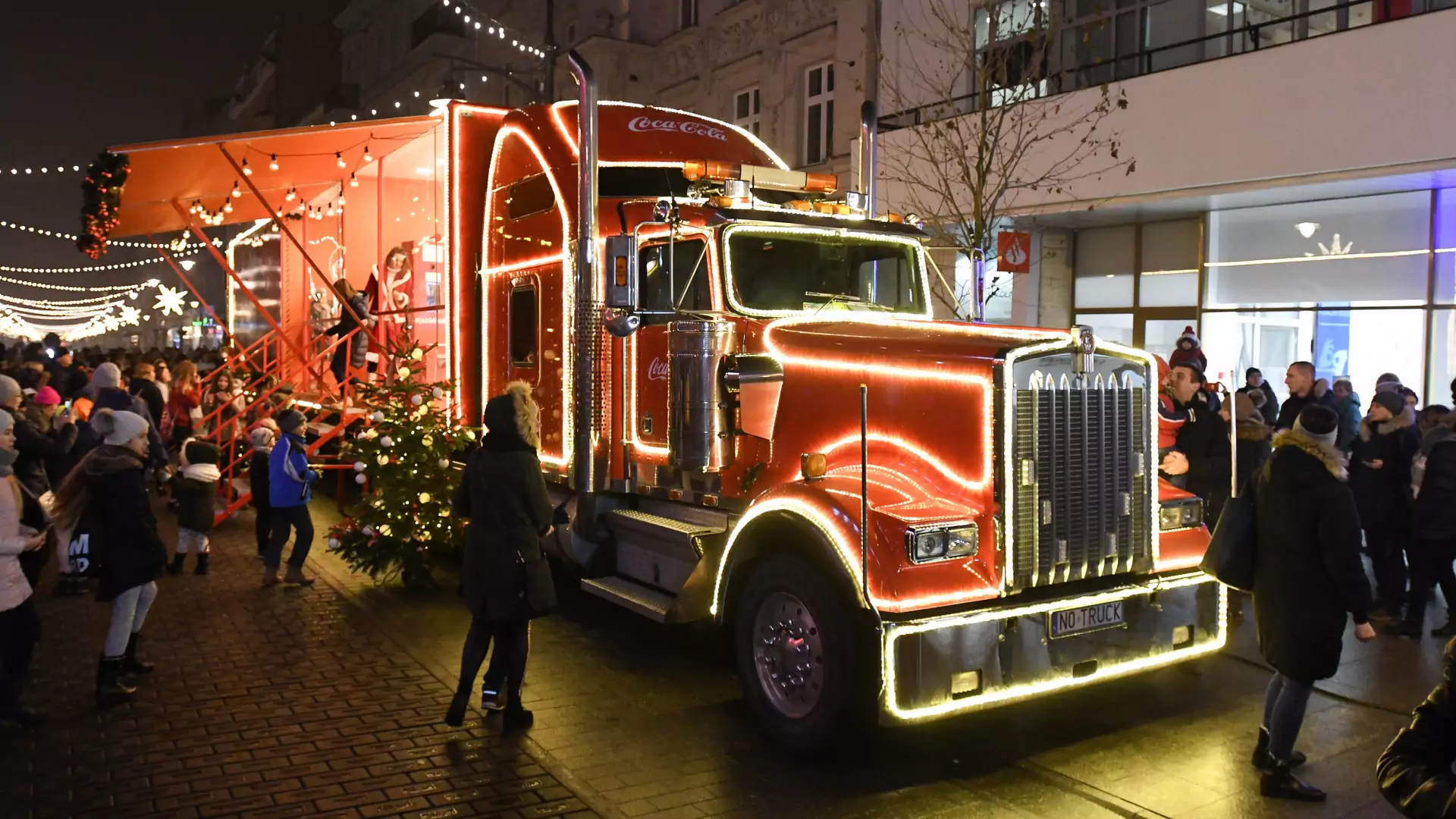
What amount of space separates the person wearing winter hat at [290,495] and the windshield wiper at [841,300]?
4686mm

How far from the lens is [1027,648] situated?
16.7ft

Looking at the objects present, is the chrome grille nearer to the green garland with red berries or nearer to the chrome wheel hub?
the chrome wheel hub

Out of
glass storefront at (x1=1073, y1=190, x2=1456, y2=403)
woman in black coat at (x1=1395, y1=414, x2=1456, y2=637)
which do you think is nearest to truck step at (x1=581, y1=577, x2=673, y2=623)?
woman in black coat at (x1=1395, y1=414, x2=1456, y2=637)

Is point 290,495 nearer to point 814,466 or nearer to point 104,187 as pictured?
point 104,187

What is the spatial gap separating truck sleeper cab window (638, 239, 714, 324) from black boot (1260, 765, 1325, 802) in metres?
3.80

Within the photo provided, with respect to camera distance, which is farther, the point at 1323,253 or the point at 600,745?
the point at 1323,253

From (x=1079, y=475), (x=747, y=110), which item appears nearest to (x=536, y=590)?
(x=1079, y=475)

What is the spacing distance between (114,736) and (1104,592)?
513cm

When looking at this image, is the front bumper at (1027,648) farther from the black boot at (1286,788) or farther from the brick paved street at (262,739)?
the brick paved street at (262,739)

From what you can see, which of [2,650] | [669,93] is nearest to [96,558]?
[2,650]

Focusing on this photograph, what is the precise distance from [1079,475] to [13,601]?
5.50 m

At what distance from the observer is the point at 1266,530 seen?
4.99 metres

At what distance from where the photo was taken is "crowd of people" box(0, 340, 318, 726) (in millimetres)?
5855

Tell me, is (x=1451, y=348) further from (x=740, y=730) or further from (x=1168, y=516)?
(x=740, y=730)
